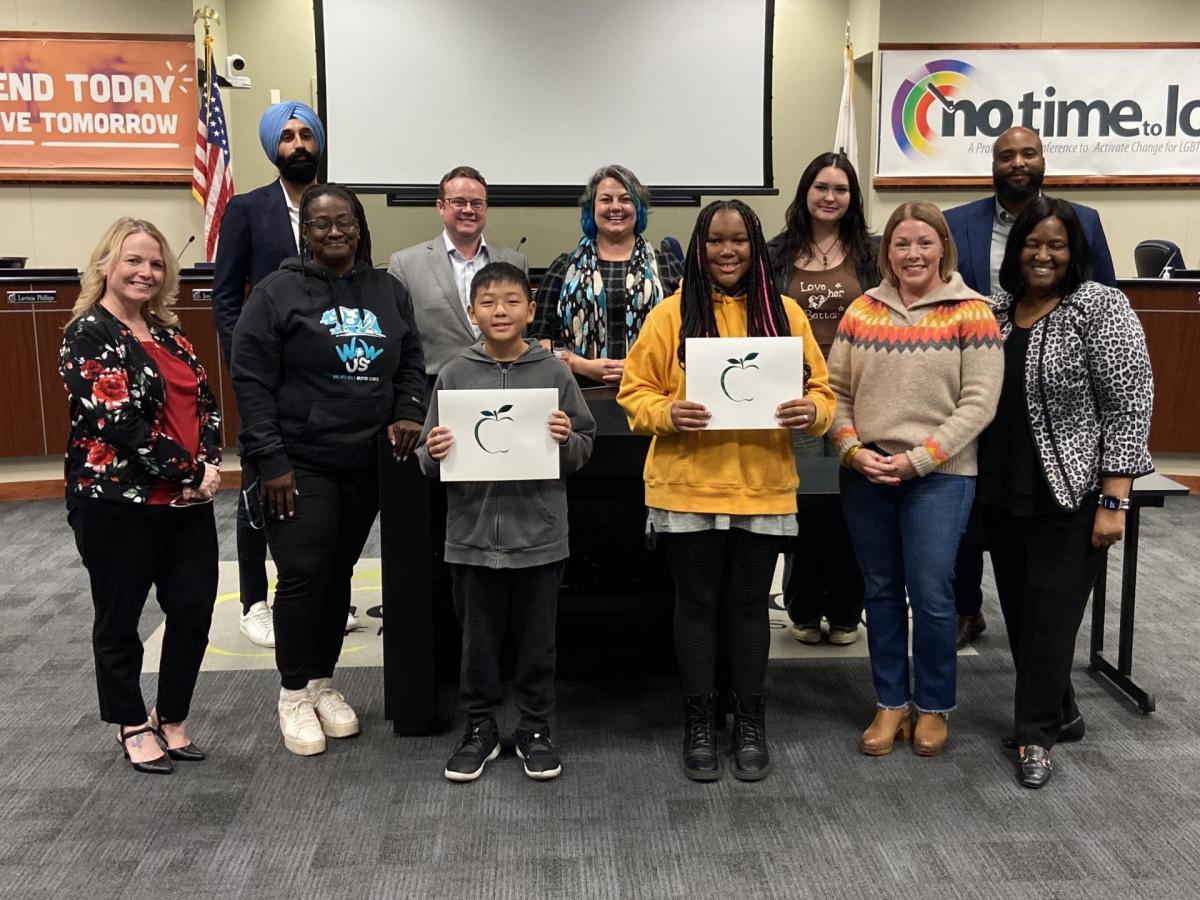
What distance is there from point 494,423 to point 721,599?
29.1 inches

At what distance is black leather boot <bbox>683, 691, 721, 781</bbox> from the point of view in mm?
2705

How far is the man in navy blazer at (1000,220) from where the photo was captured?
3195mm

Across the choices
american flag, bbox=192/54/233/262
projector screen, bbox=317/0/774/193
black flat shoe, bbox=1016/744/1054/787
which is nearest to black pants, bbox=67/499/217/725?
black flat shoe, bbox=1016/744/1054/787

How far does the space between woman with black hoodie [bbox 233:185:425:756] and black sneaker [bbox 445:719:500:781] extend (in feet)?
1.32

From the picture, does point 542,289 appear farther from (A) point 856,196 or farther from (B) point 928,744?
(B) point 928,744

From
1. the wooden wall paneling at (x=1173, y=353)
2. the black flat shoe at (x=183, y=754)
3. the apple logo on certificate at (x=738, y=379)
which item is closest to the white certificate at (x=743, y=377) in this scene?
the apple logo on certificate at (x=738, y=379)

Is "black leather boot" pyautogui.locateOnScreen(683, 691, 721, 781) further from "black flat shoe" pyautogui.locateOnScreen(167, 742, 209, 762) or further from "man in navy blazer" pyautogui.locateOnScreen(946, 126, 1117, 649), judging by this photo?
"black flat shoe" pyautogui.locateOnScreen(167, 742, 209, 762)

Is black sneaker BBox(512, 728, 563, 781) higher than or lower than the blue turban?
lower

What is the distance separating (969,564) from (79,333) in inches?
106

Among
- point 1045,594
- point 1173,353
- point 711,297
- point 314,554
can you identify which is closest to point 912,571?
point 1045,594

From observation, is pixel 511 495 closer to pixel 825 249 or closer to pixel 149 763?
A: pixel 149 763

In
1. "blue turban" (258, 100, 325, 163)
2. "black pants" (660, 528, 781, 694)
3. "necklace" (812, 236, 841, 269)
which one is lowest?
"black pants" (660, 528, 781, 694)

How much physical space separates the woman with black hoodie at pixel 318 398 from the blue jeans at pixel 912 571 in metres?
1.18

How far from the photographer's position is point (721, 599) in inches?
109
